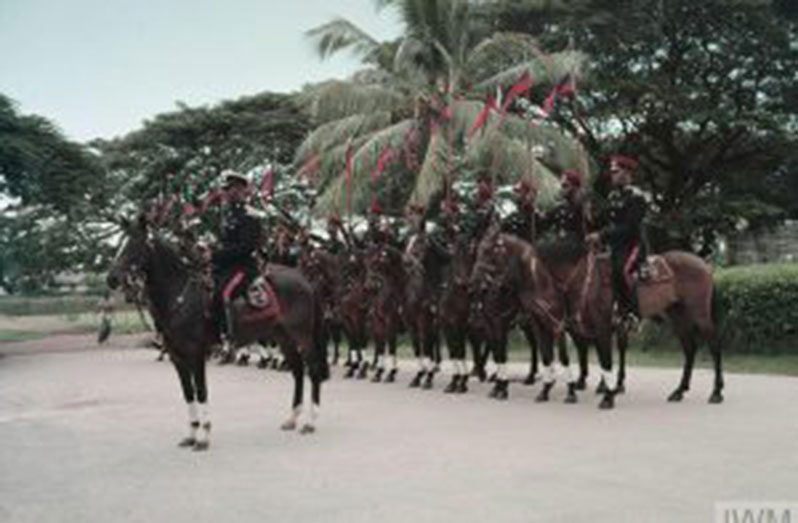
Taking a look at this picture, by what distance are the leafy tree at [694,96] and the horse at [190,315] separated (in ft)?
65.1

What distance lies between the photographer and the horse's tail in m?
11.7

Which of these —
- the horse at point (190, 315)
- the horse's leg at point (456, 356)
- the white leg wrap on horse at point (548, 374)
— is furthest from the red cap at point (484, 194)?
the horse at point (190, 315)

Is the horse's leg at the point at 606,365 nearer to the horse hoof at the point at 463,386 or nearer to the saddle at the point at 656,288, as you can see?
the saddle at the point at 656,288

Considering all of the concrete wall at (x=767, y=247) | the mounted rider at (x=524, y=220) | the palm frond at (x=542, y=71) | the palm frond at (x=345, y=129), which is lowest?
the mounted rider at (x=524, y=220)

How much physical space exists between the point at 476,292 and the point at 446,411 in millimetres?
2132

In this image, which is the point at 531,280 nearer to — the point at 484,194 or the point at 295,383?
the point at 484,194

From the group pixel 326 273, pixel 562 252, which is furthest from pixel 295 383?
pixel 326 273

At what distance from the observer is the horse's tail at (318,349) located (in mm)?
11680

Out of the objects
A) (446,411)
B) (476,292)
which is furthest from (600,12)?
(446,411)

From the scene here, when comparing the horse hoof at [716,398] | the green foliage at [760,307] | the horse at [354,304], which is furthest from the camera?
the green foliage at [760,307]

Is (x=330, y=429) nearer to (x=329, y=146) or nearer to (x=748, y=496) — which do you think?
(x=748, y=496)

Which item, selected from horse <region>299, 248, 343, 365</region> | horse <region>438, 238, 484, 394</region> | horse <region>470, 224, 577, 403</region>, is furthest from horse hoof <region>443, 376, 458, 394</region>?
horse <region>299, 248, 343, 365</region>

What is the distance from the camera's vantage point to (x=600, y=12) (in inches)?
1230

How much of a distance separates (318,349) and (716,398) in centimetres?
514
